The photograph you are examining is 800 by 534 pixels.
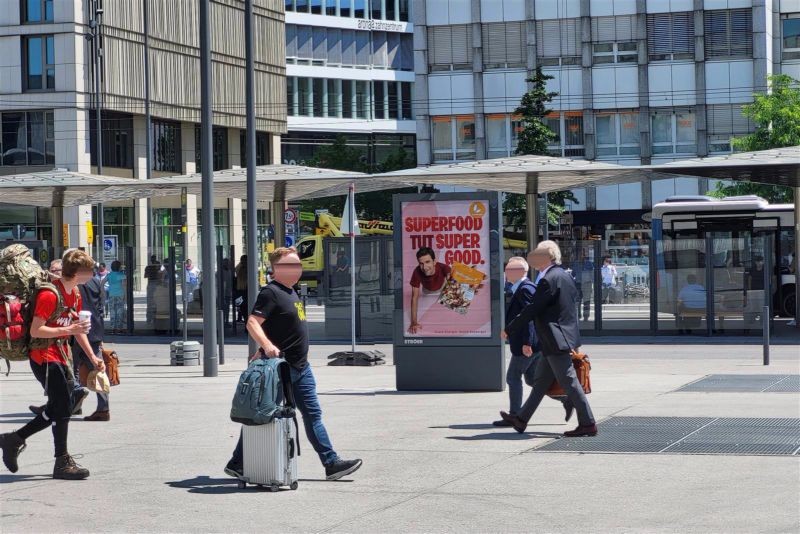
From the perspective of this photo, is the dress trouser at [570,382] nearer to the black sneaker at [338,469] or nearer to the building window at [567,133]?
the black sneaker at [338,469]

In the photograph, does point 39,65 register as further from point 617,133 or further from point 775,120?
point 775,120

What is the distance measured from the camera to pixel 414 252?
16.1 m

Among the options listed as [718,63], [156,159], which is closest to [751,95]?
[718,63]

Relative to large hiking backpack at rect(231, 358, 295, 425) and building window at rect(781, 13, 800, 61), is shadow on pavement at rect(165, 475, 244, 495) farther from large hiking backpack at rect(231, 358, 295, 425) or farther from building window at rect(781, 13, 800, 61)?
building window at rect(781, 13, 800, 61)

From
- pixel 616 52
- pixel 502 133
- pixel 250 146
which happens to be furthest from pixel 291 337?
pixel 502 133

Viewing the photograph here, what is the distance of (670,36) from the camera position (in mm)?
61250

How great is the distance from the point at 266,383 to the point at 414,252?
7078 millimetres

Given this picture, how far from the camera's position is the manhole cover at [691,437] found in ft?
35.5

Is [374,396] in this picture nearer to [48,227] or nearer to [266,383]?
[266,383]

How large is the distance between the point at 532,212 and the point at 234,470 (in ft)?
68.4

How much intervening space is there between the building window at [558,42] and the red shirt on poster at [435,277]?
4784 centimetres

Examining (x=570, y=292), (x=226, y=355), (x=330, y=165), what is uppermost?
(x=330, y=165)

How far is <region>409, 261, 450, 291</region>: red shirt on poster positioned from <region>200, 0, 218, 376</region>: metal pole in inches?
179

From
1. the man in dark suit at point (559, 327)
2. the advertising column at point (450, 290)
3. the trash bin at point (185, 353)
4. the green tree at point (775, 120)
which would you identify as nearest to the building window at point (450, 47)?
the green tree at point (775, 120)
